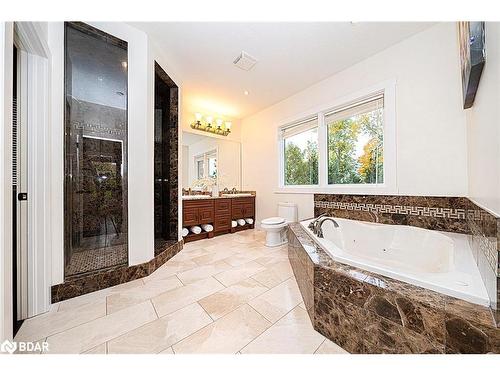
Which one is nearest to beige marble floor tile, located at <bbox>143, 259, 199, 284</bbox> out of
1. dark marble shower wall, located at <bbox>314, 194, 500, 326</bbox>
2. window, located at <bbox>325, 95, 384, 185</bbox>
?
dark marble shower wall, located at <bbox>314, 194, 500, 326</bbox>

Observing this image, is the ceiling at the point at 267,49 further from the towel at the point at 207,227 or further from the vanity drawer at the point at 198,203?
the towel at the point at 207,227

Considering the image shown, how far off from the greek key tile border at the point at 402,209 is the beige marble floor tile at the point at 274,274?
3.70 feet

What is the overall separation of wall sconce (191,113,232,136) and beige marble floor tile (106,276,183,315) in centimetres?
267

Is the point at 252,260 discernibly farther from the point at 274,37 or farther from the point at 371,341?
the point at 274,37

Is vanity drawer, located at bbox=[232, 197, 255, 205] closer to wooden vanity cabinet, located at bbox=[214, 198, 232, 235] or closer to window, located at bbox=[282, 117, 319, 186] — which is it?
wooden vanity cabinet, located at bbox=[214, 198, 232, 235]

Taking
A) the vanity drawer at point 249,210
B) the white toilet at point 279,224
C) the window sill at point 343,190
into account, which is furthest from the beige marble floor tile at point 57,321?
the window sill at point 343,190

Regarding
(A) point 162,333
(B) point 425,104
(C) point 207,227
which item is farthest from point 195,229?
(B) point 425,104

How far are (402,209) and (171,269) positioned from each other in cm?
263

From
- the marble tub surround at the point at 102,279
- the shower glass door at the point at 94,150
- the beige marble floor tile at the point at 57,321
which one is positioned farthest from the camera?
the shower glass door at the point at 94,150

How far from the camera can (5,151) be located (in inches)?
32.7

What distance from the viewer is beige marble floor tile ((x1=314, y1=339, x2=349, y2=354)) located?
3.37ft

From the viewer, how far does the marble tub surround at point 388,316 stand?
71cm
